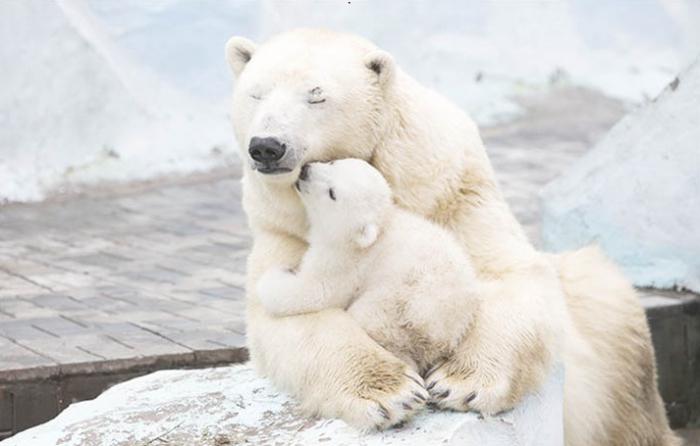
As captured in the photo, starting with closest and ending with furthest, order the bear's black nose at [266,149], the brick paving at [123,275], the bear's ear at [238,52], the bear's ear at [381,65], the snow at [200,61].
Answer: the bear's black nose at [266,149] < the bear's ear at [381,65] < the bear's ear at [238,52] < the brick paving at [123,275] < the snow at [200,61]

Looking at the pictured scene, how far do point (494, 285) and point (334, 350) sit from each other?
44 cm

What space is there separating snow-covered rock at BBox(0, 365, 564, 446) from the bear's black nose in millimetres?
634

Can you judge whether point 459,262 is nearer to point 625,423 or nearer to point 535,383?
point 535,383

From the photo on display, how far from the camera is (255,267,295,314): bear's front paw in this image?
135 inches

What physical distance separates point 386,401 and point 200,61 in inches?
243

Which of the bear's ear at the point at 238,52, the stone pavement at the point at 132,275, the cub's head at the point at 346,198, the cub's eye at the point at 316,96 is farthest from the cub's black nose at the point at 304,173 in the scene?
the stone pavement at the point at 132,275

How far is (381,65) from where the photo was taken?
345cm

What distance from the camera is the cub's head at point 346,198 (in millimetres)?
3283

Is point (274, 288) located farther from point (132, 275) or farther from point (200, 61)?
point (200, 61)

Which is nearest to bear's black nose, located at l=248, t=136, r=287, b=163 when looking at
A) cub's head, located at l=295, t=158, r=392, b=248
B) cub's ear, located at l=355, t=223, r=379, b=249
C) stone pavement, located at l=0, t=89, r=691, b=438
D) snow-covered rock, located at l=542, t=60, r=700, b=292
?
cub's head, located at l=295, t=158, r=392, b=248

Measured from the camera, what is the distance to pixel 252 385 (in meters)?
3.75

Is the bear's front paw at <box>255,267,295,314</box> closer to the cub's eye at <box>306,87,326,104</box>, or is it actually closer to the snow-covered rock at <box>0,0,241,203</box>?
the cub's eye at <box>306,87,326,104</box>

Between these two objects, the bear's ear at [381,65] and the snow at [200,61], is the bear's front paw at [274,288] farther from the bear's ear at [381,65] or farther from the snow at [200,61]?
the snow at [200,61]

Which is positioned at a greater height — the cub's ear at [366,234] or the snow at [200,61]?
the snow at [200,61]
